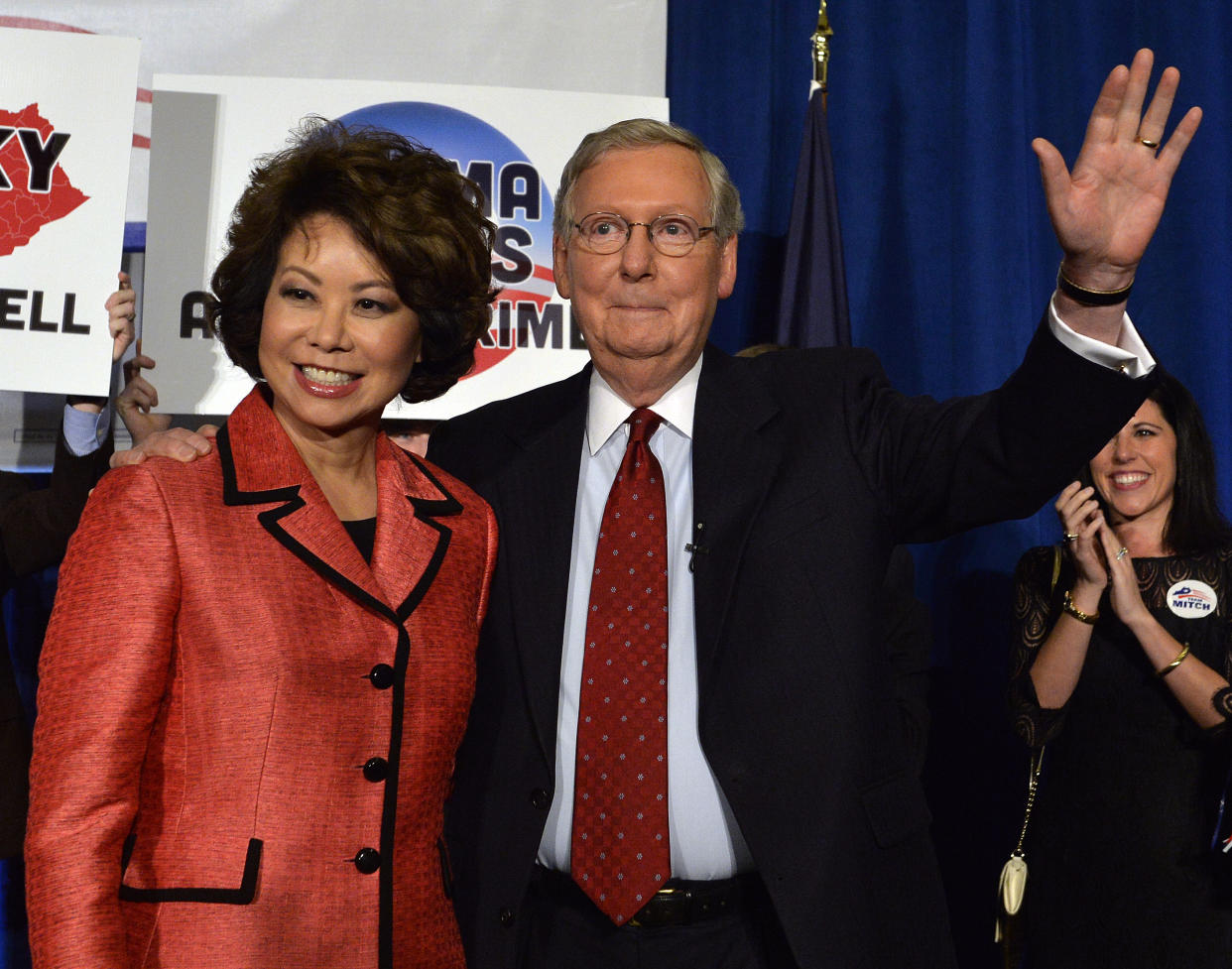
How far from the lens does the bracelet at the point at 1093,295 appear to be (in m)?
1.46

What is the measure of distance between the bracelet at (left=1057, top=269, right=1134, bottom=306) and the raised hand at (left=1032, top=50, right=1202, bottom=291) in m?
0.03

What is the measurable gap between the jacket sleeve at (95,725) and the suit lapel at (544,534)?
54 centimetres

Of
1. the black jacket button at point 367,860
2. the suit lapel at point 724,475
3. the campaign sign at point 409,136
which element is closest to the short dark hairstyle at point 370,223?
the suit lapel at point 724,475

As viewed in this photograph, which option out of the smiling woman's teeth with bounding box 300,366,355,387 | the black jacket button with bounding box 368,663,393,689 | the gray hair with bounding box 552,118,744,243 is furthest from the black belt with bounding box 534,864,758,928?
the gray hair with bounding box 552,118,744,243

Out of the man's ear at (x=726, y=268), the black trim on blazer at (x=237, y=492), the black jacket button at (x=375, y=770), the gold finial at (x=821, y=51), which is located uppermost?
the gold finial at (x=821, y=51)

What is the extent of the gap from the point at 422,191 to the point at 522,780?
33.0 inches

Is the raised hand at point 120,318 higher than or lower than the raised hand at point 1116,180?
higher

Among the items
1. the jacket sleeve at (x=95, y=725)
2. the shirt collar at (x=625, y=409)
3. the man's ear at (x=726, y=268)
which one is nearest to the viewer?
the jacket sleeve at (x=95, y=725)

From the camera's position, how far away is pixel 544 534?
185 centimetres

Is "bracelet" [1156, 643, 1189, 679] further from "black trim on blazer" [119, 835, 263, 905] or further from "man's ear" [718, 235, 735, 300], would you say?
"black trim on blazer" [119, 835, 263, 905]

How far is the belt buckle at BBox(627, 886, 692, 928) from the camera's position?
1.69 metres

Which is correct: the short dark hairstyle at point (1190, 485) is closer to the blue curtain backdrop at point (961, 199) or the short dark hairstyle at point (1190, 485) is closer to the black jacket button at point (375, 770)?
the blue curtain backdrop at point (961, 199)

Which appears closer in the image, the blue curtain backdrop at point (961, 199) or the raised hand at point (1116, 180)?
the raised hand at point (1116, 180)

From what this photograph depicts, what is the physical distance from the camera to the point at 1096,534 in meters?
2.87
